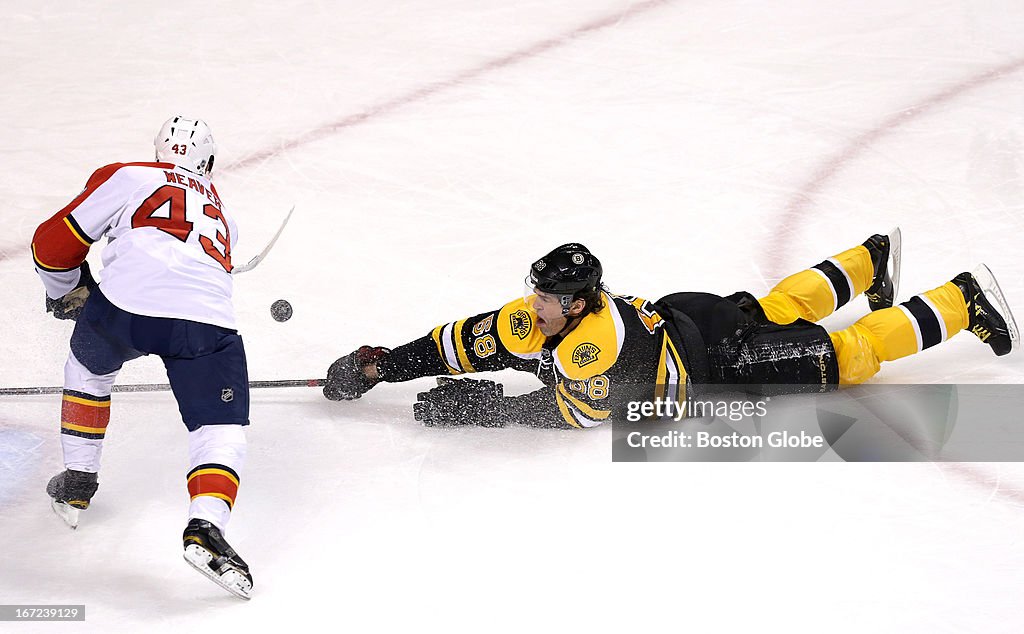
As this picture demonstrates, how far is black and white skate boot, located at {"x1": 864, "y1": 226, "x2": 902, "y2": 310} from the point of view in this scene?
3799 mm

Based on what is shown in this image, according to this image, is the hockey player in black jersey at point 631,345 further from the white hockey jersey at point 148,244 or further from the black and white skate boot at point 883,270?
the white hockey jersey at point 148,244

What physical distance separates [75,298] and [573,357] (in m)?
1.30

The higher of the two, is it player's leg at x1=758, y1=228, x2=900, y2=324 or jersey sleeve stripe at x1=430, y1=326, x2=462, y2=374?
player's leg at x1=758, y1=228, x2=900, y2=324

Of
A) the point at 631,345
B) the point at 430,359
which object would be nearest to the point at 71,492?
the point at 430,359

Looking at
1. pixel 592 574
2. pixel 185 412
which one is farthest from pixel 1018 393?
pixel 185 412

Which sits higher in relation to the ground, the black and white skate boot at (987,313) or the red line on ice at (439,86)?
the red line on ice at (439,86)

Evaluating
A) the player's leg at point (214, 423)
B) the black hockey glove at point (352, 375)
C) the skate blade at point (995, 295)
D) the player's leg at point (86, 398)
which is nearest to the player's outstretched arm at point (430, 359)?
the black hockey glove at point (352, 375)

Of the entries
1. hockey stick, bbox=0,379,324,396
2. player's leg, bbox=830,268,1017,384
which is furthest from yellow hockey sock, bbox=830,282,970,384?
hockey stick, bbox=0,379,324,396

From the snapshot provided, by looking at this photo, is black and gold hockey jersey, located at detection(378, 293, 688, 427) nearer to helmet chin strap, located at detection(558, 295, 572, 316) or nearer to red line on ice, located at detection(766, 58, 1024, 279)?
helmet chin strap, located at detection(558, 295, 572, 316)

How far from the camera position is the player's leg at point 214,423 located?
100 inches

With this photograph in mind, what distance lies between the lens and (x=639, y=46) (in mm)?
5969

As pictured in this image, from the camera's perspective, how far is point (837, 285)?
3.71 metres

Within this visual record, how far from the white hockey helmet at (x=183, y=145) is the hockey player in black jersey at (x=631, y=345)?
79cm

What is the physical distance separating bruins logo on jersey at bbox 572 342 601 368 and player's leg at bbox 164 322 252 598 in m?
0.86
